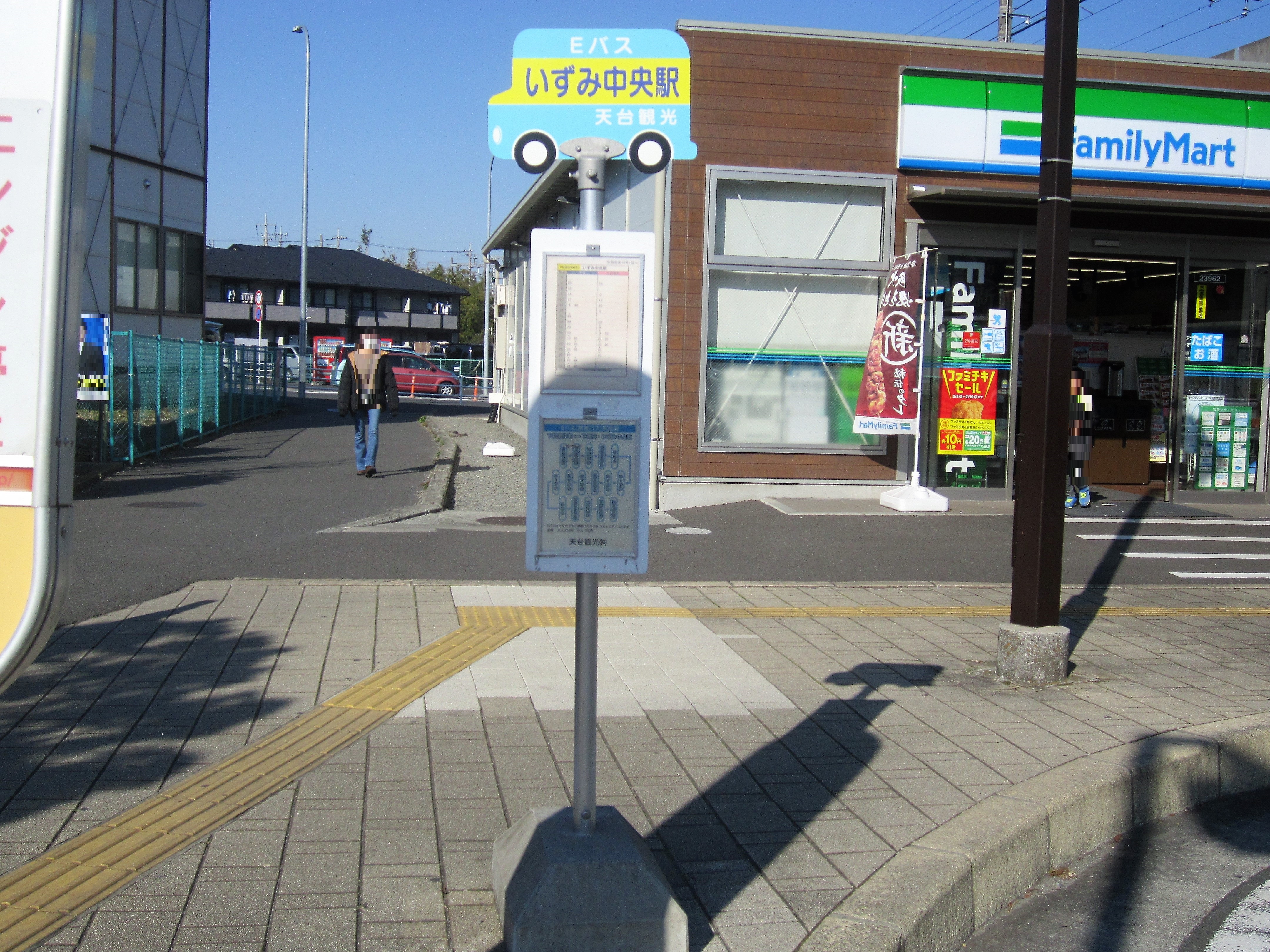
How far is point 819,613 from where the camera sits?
771cm

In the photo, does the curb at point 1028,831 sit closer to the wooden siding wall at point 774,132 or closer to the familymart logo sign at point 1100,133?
the wooden siding wall at point 774,132

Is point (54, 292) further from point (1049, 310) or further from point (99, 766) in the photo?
point (1049, 310)

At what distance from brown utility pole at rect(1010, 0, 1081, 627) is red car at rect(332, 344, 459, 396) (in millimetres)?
41495

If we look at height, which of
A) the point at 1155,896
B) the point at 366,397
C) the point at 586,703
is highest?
the point at 366,397

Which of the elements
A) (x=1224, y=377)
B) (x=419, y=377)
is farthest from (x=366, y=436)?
(x=419, y=377)

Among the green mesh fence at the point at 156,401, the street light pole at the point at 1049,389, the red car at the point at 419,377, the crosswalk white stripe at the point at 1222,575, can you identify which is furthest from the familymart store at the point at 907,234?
the red car at the point at 419,377

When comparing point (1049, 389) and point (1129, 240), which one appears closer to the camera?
point (1049, 389)

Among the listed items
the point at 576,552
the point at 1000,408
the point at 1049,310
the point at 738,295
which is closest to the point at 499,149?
the point at 576,552

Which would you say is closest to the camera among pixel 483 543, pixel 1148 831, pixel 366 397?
pixel 1148 831

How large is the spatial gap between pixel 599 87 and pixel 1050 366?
10.4 feet

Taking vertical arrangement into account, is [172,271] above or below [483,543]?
above

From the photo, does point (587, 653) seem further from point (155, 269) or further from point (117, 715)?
point (155, 269)

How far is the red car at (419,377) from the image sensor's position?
46438 millimetres

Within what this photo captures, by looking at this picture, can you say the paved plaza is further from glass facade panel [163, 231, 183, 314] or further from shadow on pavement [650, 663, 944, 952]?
glass facade panel [163, 231, 183, 314]
